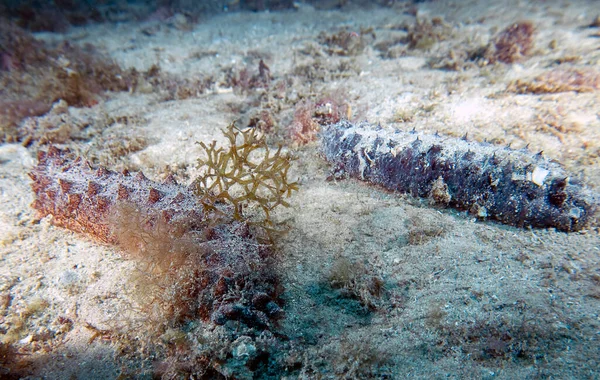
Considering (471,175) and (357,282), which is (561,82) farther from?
(357,282)

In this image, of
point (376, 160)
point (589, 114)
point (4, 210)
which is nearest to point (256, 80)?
point (376, 160)

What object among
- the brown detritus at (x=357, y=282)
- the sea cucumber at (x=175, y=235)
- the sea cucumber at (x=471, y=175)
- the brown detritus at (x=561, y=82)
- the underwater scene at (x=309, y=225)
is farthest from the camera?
the brown detritus at (x=561, y=82)

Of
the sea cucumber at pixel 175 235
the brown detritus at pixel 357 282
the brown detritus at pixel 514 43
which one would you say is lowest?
the brown detritus at pixel 357 282

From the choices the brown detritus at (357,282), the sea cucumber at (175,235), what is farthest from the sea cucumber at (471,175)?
the sea cucumber at (175,235)

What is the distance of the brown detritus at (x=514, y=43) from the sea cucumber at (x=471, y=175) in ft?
12.3

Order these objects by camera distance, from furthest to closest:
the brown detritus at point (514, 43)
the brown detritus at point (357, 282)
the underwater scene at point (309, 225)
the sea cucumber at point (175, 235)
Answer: the brown detritus at point (514, 43), the brown detritus at point (357, 282), the sea cucumber at point (175, 235), the underwater scene at point (309, 225)

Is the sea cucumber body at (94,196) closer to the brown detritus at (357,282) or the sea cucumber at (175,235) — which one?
the sea cucumber at (175,235)

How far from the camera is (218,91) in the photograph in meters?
5.75

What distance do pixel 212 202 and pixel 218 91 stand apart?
3.79 m

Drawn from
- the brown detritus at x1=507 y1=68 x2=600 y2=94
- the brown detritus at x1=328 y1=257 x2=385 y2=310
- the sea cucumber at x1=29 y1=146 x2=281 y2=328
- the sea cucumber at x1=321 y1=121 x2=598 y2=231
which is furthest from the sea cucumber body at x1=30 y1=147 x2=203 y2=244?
the brown detritus at x1=507 y1=68 x2=600 y2=94

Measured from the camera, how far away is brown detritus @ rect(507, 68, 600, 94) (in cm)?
422

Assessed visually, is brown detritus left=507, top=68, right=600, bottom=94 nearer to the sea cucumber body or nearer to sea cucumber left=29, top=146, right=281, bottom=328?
sea cucumber left=29, top=146, right=281, bottom=328

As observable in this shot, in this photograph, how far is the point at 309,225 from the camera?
10.0 feet

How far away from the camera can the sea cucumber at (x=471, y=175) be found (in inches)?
104
